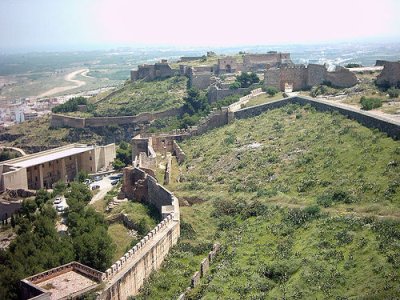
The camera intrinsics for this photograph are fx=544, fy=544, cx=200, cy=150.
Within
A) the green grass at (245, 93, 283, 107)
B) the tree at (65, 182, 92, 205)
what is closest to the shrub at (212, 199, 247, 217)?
the tree at (65, 182, 92, 205)

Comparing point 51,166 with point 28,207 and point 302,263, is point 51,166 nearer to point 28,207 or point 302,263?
point 28,207

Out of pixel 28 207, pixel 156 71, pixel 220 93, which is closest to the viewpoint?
pixel 28 207

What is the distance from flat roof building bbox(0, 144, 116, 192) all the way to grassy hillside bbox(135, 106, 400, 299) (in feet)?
43.8

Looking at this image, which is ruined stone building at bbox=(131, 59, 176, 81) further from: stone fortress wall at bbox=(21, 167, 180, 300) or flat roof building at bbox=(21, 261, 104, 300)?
flat roof building at bbox=(21, 261, 104, 300)

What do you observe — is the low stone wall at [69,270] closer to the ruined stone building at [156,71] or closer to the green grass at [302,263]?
the green grass at [302,263]

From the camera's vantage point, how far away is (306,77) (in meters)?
38.1

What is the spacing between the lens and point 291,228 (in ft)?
60.6

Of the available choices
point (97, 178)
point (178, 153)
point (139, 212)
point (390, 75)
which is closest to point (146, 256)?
point (139, 212)

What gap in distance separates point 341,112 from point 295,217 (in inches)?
442

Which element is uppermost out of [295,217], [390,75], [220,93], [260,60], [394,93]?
[390,75]

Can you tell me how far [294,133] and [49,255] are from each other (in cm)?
1521

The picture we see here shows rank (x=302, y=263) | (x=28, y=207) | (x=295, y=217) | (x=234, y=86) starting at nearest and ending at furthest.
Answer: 1. (x=302, y=263)
2. (x=295, y=217)
3. (x=28, y=207)
4. (x=234, y=86)

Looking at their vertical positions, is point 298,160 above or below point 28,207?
above

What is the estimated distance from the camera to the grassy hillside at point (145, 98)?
54344 mm
